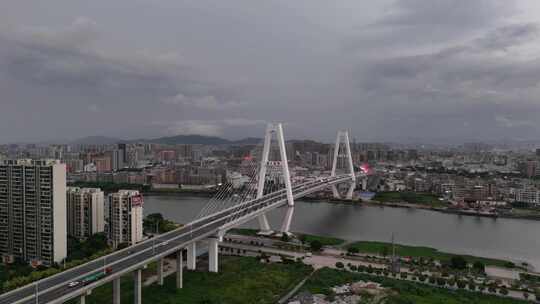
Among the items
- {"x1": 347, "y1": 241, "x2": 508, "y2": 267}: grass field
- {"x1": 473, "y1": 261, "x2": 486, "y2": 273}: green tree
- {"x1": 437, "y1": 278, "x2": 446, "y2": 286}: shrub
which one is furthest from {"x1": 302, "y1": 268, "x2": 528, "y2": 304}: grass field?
{"x1": 347, "y1": 241, "x2": 508, "y2": 267}: grass field

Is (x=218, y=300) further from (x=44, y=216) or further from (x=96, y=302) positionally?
(x=44, y=216)

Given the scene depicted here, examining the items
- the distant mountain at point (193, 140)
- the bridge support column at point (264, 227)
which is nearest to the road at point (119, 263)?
the bridge support column at point (264, 227)

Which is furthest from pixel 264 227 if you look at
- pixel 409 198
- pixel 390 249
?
pixel 409 198

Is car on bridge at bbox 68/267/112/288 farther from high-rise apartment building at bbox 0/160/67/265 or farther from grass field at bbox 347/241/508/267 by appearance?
grass field at bbox 347/241/508/267

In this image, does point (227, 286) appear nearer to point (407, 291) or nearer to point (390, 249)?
point (407, 291)

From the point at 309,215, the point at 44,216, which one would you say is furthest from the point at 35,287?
the point at 309,215

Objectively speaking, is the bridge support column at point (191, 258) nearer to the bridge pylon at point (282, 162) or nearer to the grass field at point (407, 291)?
the grass field at point (407, 291)

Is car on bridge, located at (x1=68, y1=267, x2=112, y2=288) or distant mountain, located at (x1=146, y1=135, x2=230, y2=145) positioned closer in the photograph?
car on bridge, located at (x1=68, y1=267, x2=112, y2=288)
